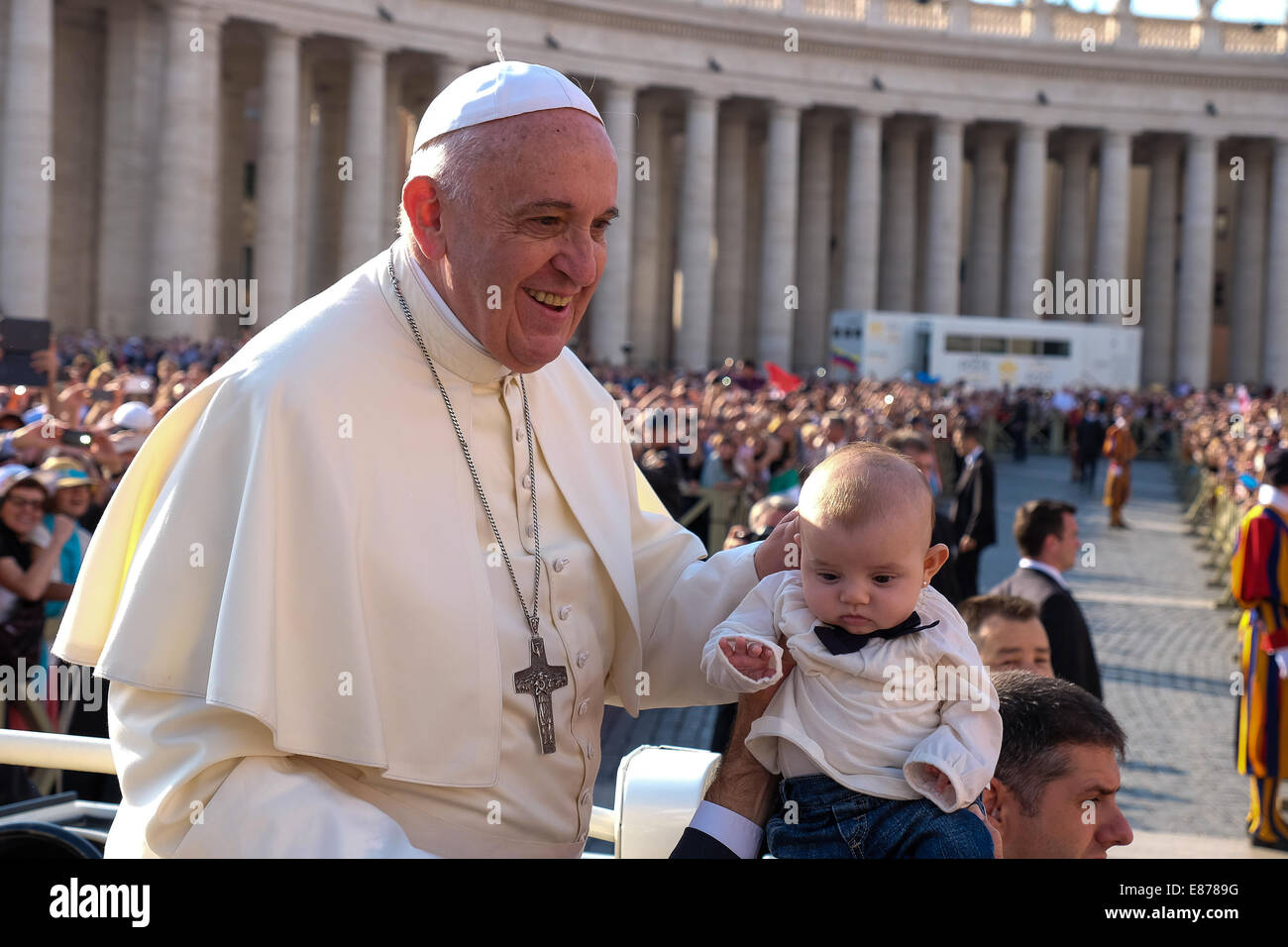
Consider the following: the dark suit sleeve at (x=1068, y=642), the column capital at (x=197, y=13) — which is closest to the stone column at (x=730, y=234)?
the column capital at (x=197, y=13)

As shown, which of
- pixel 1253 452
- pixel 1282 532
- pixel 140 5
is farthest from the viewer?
pixel 140 5

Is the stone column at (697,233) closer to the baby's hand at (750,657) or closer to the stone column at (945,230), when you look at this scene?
the stone column at (945,230)

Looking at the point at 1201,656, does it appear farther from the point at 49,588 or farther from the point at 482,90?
the point at 482,90

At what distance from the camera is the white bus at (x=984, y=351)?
149ft

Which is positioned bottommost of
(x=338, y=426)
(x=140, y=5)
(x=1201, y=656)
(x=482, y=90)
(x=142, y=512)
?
(x=1201, y=656)

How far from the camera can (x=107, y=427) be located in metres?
11.0

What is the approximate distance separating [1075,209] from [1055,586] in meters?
56.4

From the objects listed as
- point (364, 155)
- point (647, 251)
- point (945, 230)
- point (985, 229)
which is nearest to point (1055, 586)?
point (364, 155)

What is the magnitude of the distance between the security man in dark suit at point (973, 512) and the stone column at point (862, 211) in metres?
40.5

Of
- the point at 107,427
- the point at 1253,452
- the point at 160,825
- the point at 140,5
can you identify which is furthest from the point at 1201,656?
the point at 140,5

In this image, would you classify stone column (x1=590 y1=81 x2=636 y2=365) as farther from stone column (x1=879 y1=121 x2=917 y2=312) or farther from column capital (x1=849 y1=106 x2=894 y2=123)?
stone column (x1=879 y1=121 x2=917 y2=312)

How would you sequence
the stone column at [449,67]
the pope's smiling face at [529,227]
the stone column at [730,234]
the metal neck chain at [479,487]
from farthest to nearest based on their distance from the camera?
the stone column at [730,234] → the stone column at [449,67] → the metal neck chain at [479,487] → the pope's smiling face at [529,227]

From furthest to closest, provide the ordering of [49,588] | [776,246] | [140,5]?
[776,246] < [140,5] < [49,588]
